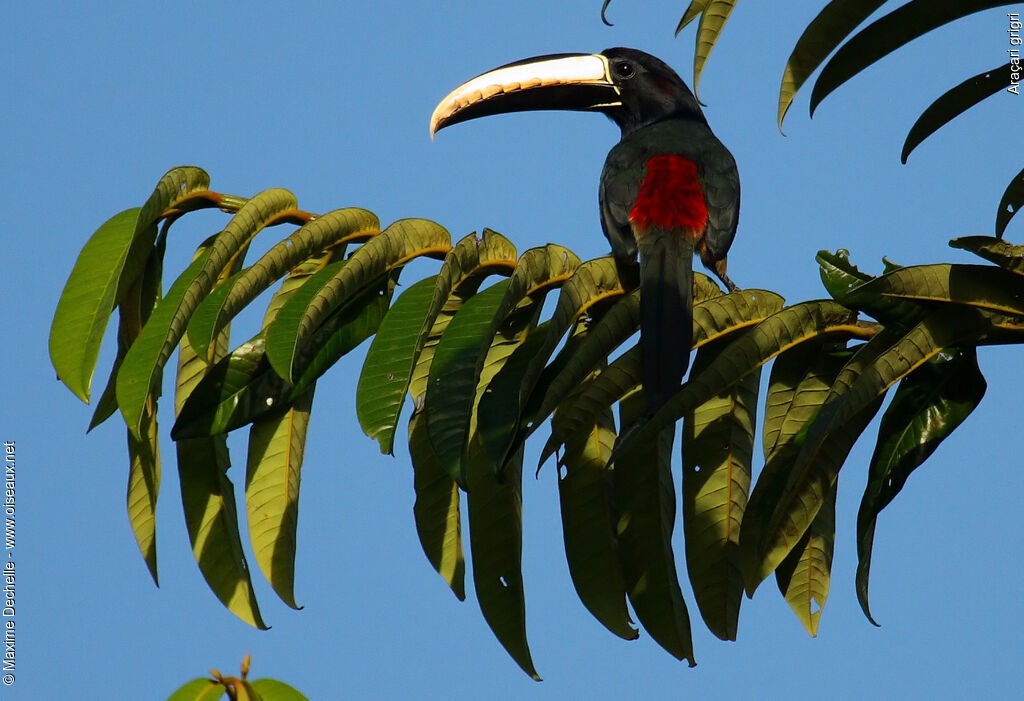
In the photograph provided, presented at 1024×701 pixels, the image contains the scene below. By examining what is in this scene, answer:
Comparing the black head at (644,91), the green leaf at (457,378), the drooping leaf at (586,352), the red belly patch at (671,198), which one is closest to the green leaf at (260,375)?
the green leaf at (457,378)

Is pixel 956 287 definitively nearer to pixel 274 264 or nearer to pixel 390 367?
pixel 390 367

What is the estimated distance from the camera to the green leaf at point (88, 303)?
2.22 metres

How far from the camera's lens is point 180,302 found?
2.17m

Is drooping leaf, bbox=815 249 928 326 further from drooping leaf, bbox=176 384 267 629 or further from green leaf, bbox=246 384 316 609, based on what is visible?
drooping leaf, bbox=176 384 267 629

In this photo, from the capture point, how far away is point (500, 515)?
90.0 inches

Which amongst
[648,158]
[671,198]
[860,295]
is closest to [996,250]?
[860,295]

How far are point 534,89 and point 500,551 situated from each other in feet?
9.80

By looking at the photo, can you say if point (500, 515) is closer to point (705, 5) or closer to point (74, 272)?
point (74, 272)

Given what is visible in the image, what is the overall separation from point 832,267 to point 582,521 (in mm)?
732

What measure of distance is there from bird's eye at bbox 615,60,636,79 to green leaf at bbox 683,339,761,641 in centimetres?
353

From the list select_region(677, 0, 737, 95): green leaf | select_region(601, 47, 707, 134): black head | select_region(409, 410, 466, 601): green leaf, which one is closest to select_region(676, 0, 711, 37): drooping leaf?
select_region(677, 0, 737, 95): green leaf

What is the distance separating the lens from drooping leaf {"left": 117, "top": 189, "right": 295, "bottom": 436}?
202 centimetres

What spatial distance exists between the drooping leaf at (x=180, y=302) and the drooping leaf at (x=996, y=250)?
1453 mm

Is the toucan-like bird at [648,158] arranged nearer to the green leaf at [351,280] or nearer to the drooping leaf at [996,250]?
the green leaf at [351,280]
